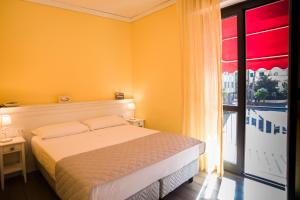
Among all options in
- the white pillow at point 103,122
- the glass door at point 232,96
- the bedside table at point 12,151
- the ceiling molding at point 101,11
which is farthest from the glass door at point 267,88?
the bedside table at point 12,151

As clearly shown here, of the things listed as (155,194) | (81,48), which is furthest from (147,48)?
(155,194)

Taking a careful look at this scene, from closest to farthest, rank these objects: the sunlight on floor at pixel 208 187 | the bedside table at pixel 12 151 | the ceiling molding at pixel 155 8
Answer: the sunlight on floor at pixel 208 187 → the bedside table at pixel 12 151 → the ceiling molding at pixel 155 8

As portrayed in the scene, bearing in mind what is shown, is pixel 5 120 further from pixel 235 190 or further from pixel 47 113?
pixel 235 190

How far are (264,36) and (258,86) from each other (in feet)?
2.43

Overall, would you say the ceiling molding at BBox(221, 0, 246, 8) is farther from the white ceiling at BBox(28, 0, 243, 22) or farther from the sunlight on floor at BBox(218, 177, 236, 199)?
the sunlight on floor at BBox(218, 177, 236, 199)

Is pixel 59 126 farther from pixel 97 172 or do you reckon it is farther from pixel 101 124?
pixel 97 172

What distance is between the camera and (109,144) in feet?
7.92

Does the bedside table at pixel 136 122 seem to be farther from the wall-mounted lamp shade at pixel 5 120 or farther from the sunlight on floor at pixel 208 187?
the wall-mounted lamp shade at pixel 5 120

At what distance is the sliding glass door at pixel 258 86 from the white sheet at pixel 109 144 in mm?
842

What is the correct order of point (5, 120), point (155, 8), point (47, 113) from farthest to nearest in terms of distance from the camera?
point (155, 8) < point (47, 113) < point (5, 120)

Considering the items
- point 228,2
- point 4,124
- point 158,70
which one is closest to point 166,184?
point 158,70

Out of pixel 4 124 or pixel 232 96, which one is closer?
pixel 4 124

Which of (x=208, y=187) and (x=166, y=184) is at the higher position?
(x=166, y=184)

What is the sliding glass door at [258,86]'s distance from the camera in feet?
8.57
